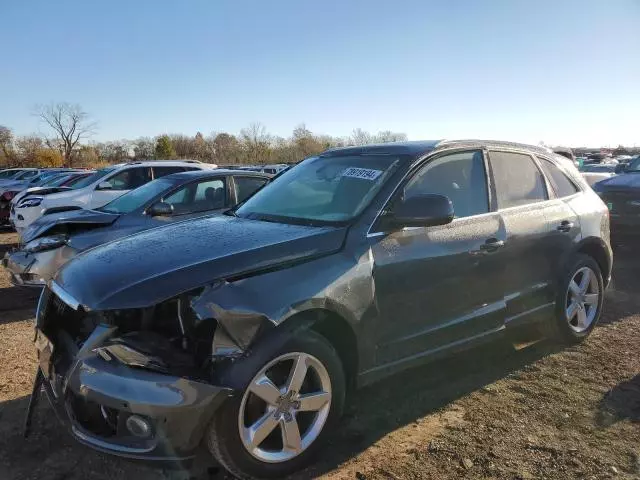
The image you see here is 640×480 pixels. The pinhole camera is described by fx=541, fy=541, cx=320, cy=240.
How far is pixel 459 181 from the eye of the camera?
3994 mm

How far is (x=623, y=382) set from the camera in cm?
409

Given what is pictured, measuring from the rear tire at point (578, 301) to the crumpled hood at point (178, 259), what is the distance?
247 cm

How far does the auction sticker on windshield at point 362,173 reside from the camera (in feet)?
12.0

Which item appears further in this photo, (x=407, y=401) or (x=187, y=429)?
(x=407, y=401)

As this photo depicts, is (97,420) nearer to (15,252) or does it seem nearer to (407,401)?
(407,401)

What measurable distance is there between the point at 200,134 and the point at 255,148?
20479mm

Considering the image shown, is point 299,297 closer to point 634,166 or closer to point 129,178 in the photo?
point 129,178

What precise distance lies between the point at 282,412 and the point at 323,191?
164 cm

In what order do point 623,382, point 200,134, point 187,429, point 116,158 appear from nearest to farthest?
point 187,429 → point 623,382 → point 116,158 → point 200,134

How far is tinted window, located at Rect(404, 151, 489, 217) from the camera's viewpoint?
12.3ft

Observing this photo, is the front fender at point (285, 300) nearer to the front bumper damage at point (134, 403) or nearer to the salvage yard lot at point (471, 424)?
the front bumper damage at point (134, 403)

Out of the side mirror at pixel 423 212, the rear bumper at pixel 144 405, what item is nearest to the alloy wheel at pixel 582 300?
the side mirror at pixel 423 212

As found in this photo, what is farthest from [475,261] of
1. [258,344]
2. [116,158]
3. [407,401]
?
[116,158]

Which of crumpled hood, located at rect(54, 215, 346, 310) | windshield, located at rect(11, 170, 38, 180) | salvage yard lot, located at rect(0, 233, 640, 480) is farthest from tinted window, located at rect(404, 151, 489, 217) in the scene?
windshield, located at rect(11, 170, 38, 180)
